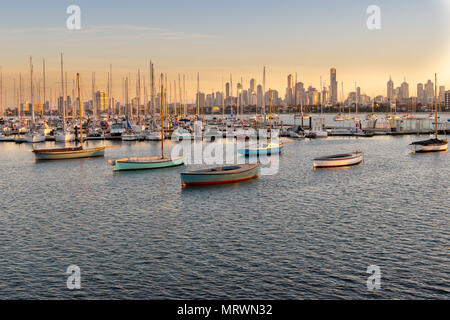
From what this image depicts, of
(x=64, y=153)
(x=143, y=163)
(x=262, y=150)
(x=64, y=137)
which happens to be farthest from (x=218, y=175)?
(x=64, y=137)

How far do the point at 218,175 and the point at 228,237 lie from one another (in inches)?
798

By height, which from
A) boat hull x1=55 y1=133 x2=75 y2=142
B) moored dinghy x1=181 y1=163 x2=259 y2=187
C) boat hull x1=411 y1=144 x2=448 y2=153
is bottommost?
moored dinghy x1=181 y1=163 x2=259 y2=187

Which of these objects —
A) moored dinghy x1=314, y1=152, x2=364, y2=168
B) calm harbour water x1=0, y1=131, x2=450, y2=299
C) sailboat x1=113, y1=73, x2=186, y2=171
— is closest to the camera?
calm harbour water x1=0, y1=131, x2=450, y2=299

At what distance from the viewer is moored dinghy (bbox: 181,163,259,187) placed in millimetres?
49125

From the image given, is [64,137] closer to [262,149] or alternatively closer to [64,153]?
[64,153]

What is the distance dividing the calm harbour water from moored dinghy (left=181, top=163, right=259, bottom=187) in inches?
53.2

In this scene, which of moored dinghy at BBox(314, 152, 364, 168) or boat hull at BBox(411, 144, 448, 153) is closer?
moored dinghy at BBox(314, 152, 364, 168)

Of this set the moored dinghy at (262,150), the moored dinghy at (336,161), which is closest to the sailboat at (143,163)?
the moored dinghy at (262,150)

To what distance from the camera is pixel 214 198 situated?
144 feet

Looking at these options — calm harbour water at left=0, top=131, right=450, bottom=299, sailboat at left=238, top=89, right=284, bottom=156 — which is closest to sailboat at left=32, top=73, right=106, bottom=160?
calm harbour water at left=0, top=131, right=450, bottom=299

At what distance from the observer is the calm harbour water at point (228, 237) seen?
21.8 m

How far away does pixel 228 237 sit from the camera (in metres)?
30.1

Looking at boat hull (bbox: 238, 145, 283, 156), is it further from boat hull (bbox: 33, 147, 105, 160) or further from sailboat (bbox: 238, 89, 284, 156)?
boat hull (bbox: 33, 147, 105, 160)
